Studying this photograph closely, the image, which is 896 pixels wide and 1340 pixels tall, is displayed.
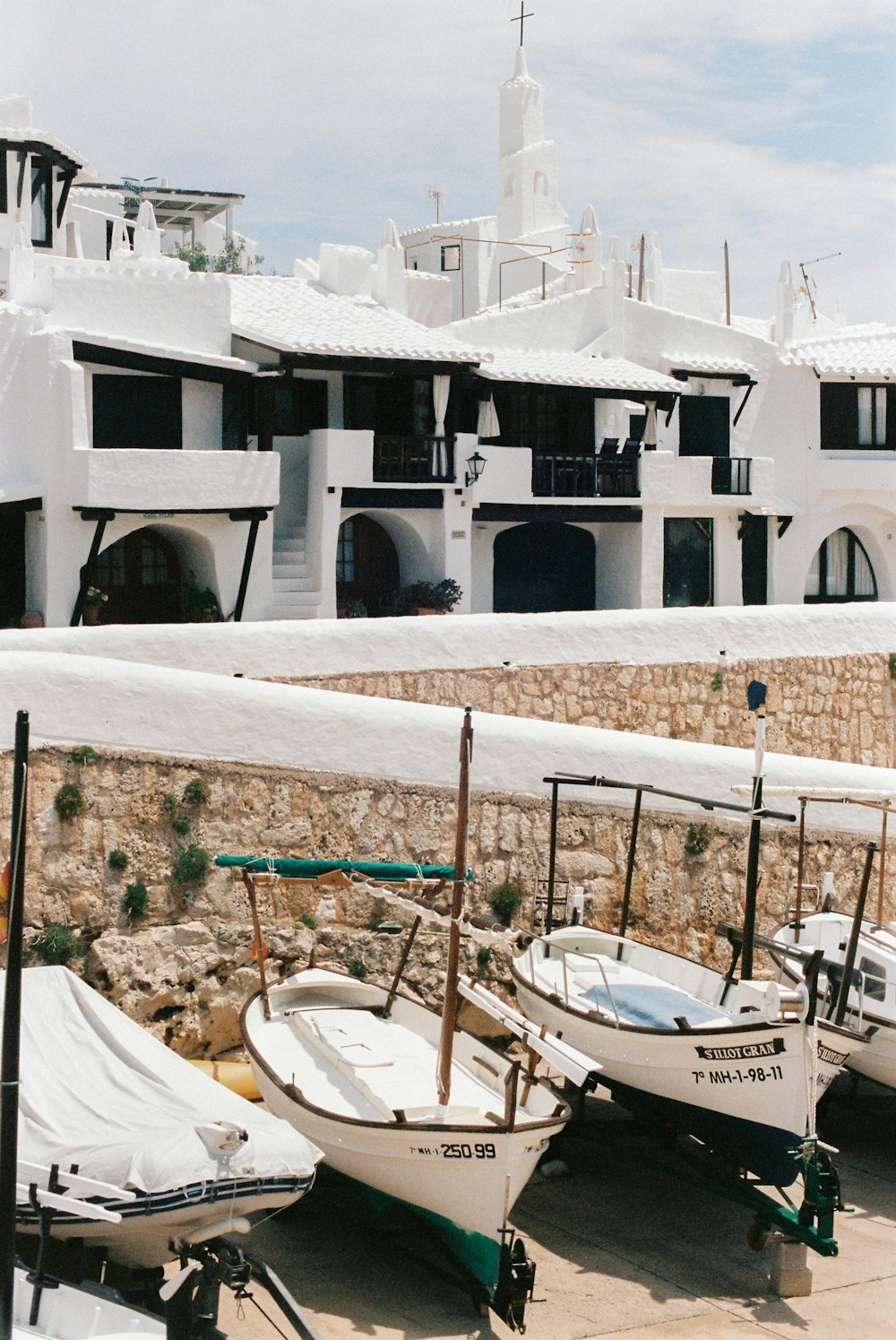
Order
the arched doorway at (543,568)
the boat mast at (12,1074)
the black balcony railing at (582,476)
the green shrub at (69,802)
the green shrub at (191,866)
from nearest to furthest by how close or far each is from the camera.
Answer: the boat mast at (12,1074), the green shrub at (69,802), the green shrub at (191,866), the black balcony railing at (582,476), the arched doorway at (543,568)

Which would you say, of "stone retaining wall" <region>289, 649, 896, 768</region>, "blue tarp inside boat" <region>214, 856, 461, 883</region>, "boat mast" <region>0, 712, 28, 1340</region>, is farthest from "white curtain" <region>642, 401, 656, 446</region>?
"boat mast" <region>0, 712, 28, 1340</region>

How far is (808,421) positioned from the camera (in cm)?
3281

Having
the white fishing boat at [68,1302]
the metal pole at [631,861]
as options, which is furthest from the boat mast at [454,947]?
the metal pole at [631,861]

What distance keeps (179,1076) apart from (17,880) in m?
2.59

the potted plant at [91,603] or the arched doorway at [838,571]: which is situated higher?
the arched doorway at [838,571]

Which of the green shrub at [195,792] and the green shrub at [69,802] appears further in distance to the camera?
the green shrub at [195,792]

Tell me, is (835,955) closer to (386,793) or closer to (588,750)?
(588,750)

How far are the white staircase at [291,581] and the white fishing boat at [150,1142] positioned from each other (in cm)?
1369

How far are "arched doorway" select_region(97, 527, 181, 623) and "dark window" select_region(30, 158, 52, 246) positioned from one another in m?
8.15

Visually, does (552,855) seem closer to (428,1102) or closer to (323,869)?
(323,869)

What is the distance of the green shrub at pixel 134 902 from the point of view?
47.6ft

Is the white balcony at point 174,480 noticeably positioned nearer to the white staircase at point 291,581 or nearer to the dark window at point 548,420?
the white staircase at point 291,581

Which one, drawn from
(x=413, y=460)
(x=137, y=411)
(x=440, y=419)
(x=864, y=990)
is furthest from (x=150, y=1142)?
(x=440, y=419)

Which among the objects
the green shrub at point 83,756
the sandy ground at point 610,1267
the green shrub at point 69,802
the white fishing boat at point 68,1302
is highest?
the green shrub at point 83,756
